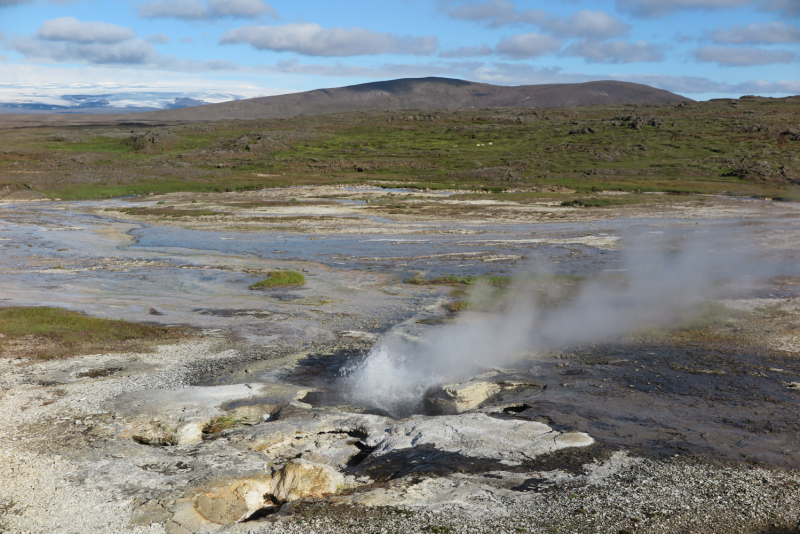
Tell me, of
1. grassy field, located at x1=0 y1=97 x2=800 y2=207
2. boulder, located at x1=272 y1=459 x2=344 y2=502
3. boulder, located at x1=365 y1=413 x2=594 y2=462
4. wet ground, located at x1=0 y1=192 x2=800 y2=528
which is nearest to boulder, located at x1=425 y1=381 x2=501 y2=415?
wet ground, located at x1=0 y1=192 x2=800 y2=528

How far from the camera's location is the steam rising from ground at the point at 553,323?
13.3m

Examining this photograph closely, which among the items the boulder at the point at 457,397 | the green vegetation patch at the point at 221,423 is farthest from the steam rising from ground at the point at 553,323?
the green vegetation patch at the point at 221,423

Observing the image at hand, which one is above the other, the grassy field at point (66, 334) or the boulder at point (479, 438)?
the boulder at point (479, 438)

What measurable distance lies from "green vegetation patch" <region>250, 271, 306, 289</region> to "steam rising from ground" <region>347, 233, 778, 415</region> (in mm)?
7652

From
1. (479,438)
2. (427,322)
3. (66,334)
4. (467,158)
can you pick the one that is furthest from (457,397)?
(467,158)

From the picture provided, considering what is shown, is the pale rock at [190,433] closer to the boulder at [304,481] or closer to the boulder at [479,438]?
the boulder at [304,481]

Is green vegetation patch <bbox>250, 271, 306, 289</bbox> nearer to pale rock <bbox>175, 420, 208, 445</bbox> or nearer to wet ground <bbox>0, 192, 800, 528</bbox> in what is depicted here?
wet ground <bbox>0, 192, 800, 528</bbox>

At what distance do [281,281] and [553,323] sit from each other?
1012cm

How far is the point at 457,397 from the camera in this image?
1202cm

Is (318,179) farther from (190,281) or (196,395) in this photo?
(196,395)

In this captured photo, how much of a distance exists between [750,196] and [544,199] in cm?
1643

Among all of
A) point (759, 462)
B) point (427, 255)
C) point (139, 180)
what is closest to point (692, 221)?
point (427, 255)

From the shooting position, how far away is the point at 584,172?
218 feet

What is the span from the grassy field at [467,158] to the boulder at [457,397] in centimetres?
3710
